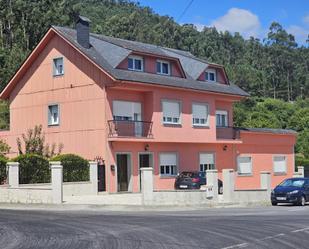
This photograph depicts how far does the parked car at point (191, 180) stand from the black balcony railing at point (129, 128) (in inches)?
128

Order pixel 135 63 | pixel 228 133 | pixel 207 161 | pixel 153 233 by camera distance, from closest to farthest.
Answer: pixel 153 233 < pixel 135 63 < pixel 207 161 < pixel 228 133

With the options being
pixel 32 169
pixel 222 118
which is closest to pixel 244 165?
pixel 222 118

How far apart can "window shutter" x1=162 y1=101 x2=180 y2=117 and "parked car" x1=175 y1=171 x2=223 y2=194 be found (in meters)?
4.18

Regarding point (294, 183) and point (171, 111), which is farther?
point (171, 111)

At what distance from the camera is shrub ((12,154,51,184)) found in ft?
101

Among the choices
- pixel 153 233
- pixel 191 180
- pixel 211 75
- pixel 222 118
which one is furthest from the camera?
pixel 222 118

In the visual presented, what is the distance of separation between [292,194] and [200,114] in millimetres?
14056

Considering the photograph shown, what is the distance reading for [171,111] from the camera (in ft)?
127

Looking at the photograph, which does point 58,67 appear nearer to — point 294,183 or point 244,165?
point 244,165

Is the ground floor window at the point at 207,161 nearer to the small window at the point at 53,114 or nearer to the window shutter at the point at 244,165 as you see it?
the window shutter at the point at 244,165

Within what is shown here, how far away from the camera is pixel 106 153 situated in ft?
115

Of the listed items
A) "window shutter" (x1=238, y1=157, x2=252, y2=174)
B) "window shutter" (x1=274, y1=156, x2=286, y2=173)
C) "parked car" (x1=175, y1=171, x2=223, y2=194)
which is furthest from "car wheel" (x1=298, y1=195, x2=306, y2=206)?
"window shutter" (x1=274, y1=156, x2=286, y2=173)

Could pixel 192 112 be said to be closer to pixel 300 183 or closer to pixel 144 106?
pixel 144 106

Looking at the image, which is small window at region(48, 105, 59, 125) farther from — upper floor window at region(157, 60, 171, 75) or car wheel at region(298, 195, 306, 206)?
car wheel at region(298, 195, 306, 206)
